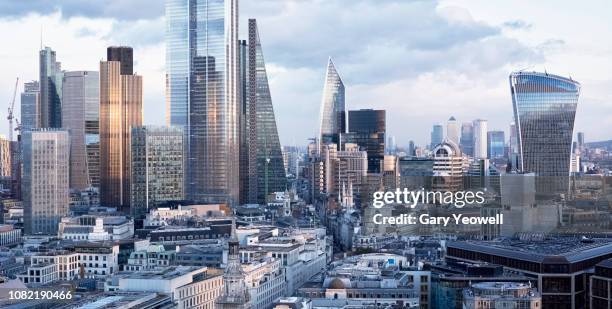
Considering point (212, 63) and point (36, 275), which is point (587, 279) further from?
point (212, 63)

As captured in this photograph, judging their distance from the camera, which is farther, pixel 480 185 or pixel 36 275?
pixel 480 185

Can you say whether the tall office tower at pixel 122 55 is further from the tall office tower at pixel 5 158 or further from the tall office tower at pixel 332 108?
the tall office tower at pixel 332 108

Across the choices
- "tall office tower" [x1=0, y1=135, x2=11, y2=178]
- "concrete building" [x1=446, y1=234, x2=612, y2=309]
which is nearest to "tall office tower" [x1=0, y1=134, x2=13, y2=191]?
"tall office tower" [x1=0, y1=135, x2=11, y2=178]

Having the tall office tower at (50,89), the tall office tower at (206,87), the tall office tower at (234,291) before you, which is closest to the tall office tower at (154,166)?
the tall office tower at (206,87)

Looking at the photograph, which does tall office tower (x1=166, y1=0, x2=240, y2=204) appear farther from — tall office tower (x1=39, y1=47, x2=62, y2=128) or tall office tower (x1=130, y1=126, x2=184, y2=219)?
tall office tower (x1=39, y1=47, x2=62, y2=128)

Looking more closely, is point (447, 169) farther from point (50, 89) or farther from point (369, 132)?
point (50, 89)

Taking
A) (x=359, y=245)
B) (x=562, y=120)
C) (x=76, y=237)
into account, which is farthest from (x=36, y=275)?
(x=562, y=120)
